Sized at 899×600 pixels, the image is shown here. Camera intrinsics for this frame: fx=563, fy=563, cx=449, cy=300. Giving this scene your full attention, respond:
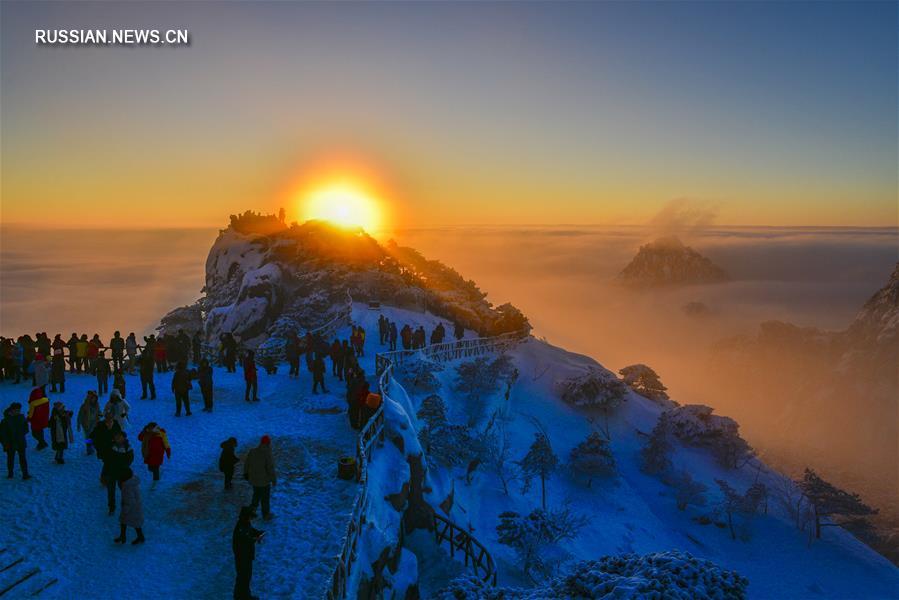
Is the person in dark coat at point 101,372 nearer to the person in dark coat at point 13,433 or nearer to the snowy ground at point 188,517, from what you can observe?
the snowy ground at point 188,517

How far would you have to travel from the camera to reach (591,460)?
32031 millimetres

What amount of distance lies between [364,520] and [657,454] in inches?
1114

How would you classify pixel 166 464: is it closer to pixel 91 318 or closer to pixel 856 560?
pixel 856 560

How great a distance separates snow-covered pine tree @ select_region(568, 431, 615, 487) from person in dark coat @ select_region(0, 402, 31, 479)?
1018 inches

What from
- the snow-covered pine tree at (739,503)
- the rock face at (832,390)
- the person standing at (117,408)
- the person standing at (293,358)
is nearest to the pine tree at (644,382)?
the snow-covered pine tree at (739,503)

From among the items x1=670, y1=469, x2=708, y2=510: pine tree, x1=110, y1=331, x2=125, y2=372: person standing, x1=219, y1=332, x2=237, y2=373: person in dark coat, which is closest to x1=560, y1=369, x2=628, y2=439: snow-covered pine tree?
x1=670, y1=469, x2=708, y2=510: pine tree

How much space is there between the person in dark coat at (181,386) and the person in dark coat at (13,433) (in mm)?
4599

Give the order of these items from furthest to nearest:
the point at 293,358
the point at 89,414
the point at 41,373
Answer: the point at 293,358 → the point at 41,373 → the point at 89,414

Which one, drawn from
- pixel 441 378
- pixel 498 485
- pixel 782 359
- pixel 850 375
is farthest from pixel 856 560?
pixel 782 359

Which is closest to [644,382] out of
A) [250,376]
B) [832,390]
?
[250,376]

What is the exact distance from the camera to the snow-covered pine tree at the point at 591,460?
105 ft

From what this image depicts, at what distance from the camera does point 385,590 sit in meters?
12.3

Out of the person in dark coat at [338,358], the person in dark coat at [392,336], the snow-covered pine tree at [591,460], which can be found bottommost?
the snow-covered pine tree at [591,460]

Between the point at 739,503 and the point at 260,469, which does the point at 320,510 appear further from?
the point at 739,503
